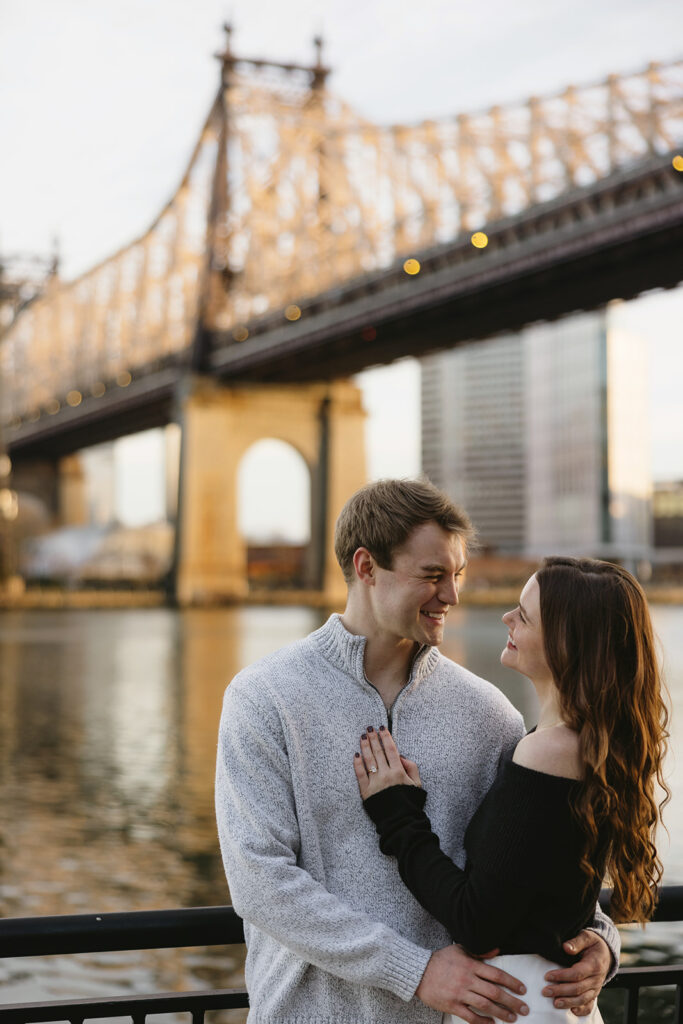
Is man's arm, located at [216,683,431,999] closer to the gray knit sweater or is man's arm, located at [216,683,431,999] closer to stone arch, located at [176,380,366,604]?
the gray knit sweater

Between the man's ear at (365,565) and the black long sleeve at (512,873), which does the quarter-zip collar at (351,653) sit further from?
the black long sleeve at (512,873)

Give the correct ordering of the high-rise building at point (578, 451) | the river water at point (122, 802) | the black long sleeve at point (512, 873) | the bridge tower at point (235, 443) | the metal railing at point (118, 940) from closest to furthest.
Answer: the black long sleeve at point (512, 873) → the metal railing at point (118, 940) → the river water at point (122, 802) → the bridge tower at point (235, 443) → the high-rise building at point (578, 451)

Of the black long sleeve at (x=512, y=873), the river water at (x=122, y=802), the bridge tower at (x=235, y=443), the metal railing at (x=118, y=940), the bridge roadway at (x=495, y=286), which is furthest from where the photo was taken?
the bridge tower at (x=235, y=443)

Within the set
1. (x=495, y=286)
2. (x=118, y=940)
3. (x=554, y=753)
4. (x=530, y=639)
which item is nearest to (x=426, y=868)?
(x=554, y=753)

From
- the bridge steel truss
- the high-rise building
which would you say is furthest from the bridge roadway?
the high-rise building

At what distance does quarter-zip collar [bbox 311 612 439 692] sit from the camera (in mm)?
2064

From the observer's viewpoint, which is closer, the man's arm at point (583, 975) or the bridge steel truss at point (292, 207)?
the man's arm at point (583, 975)

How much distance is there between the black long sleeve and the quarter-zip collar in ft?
0.69

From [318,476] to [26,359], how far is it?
27033 millimetres

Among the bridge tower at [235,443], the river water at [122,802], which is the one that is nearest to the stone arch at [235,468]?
the bridge tower at [235,443]

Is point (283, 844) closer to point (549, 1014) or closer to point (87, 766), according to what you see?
point (549, 1014)

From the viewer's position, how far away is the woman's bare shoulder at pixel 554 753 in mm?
1872

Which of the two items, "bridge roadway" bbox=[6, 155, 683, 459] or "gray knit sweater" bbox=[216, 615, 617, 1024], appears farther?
"bridge roadway" bbox=[6, 155, 683, 459]

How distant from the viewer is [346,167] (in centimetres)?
5006
